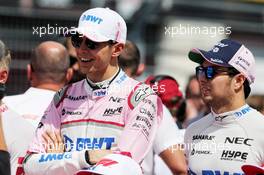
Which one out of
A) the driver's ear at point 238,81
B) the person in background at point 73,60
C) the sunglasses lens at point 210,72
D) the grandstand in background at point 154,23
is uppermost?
the sunglasses lens at point 210,72

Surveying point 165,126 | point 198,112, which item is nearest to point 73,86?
point 165,126

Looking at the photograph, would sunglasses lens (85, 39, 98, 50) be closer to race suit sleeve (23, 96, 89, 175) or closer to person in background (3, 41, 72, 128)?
race suit sleeve (23, 96, 89, 175)

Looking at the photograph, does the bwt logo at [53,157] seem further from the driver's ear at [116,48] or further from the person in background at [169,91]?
the person in background at [169,91]

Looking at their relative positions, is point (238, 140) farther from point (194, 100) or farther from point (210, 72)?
point (194, 100)

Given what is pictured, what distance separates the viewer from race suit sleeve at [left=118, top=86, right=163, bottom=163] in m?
4.76

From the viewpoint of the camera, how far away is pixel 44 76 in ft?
21.3

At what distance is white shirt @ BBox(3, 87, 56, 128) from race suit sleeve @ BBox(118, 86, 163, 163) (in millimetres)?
1394

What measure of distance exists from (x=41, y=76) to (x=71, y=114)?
154cm

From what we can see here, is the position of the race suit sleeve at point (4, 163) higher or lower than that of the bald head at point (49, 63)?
higher

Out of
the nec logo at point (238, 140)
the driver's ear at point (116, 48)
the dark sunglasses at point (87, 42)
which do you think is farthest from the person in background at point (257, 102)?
the dark sunglasses at point (87, 42)

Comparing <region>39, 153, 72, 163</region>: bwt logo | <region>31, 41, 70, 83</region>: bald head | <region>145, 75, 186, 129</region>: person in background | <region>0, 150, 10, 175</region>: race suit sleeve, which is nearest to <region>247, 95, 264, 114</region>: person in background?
<region>145, 75, 186, 129</region>: person in background

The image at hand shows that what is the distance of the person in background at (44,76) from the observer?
20.8ft

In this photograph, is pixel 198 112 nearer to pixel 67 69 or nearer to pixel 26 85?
pixel 26 85

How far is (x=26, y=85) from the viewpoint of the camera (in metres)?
9.72
